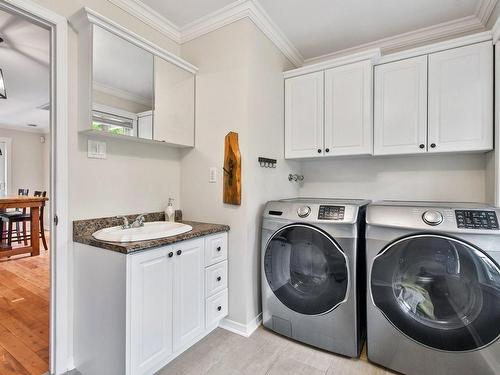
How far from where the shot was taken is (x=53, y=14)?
4.95 ft

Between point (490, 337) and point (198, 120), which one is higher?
Answer: point (198, 120)

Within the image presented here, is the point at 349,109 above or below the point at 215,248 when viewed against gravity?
above

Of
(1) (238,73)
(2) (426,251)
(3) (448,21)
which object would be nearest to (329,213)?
(2) (426,251)

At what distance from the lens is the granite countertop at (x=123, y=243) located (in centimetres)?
136

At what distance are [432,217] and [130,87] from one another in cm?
203

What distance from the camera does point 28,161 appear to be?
636cm

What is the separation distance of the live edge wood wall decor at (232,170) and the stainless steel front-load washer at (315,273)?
0.27 meters

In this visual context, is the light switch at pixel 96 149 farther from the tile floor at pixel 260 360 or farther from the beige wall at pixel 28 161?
the beige wall at pixel 28 161

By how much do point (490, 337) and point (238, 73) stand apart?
7.16 feet

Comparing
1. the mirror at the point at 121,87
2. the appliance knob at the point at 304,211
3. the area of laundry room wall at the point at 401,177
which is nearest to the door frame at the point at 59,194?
the mirror at the point at 121,87

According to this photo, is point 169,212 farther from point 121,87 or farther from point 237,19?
point 237,19

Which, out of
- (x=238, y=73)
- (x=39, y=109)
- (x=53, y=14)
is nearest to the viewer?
(x=53, y=14)

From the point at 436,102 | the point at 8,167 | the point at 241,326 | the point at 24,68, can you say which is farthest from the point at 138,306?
the point at 8,167

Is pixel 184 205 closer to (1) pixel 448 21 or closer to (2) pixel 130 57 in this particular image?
(2) pixel 130 57
